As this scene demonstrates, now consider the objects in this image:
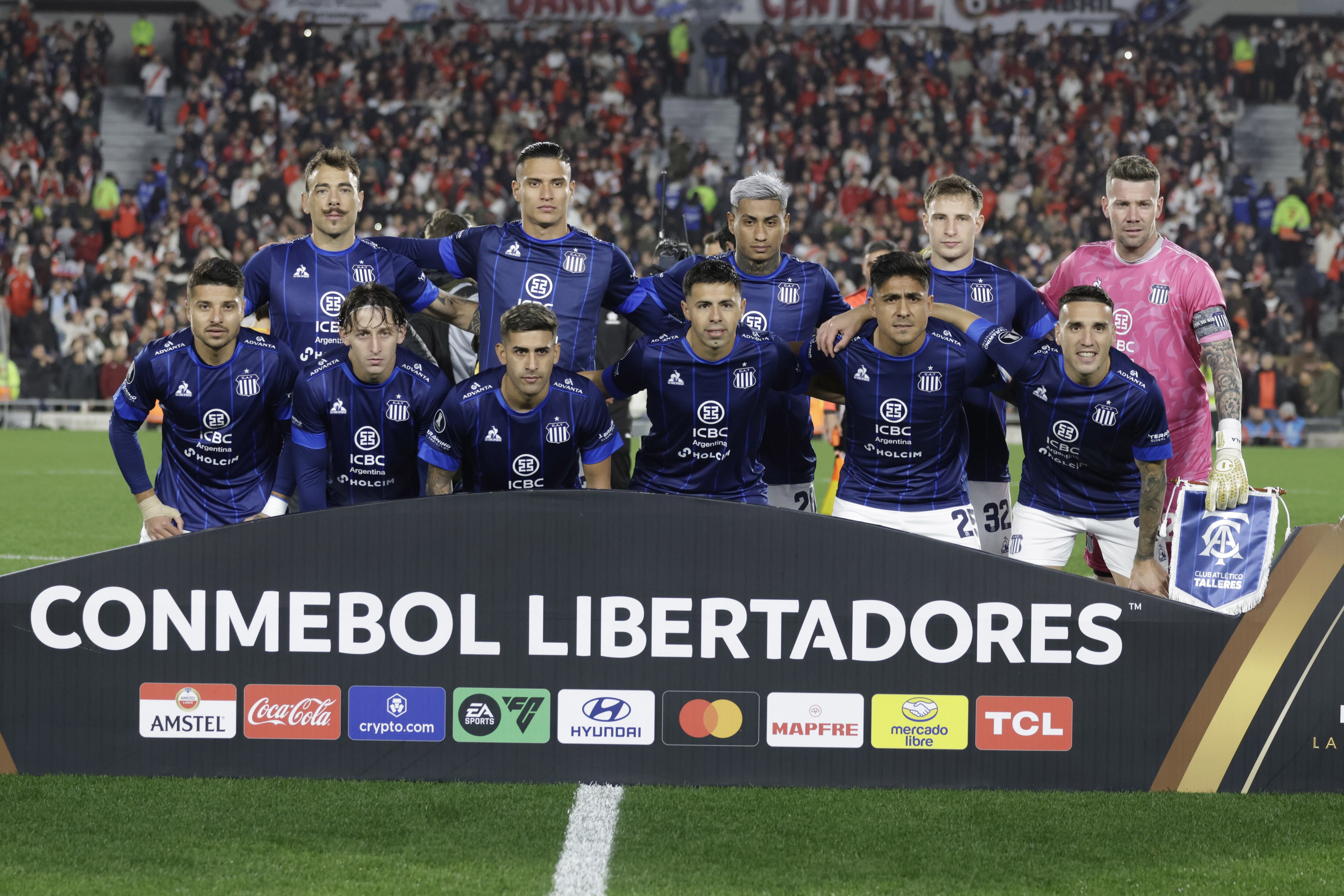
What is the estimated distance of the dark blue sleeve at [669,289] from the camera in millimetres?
5266

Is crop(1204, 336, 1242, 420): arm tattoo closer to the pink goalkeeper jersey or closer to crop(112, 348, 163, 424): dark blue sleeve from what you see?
the pink goalkeeper jersey

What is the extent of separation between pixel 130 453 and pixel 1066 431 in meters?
3.46

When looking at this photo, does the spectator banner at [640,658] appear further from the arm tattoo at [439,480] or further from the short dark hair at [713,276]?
the short dark hair at [713,276]

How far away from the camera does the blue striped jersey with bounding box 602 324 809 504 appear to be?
475 centimetres

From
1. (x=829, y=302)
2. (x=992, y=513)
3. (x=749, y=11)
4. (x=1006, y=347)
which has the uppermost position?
(x=749, y=11)

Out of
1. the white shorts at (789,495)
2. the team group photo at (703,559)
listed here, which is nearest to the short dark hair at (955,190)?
the team group photo at (703,559)

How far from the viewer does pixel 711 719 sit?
3881mm

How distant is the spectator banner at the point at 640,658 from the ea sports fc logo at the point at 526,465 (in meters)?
0.80

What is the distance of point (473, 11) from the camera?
93.2 ft

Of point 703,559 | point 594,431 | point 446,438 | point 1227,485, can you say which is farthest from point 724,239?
point 1227,485

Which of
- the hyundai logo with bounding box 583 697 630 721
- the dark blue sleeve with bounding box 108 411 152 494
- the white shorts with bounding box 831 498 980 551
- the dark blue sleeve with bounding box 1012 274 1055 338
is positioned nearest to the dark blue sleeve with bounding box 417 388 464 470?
the hyundai logo with bounding box 583 697 630 721

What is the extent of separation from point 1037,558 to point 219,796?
2.85m

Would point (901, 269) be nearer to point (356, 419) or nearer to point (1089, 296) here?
point (1089, 296)

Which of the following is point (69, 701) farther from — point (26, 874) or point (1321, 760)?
point (1321, 760)
